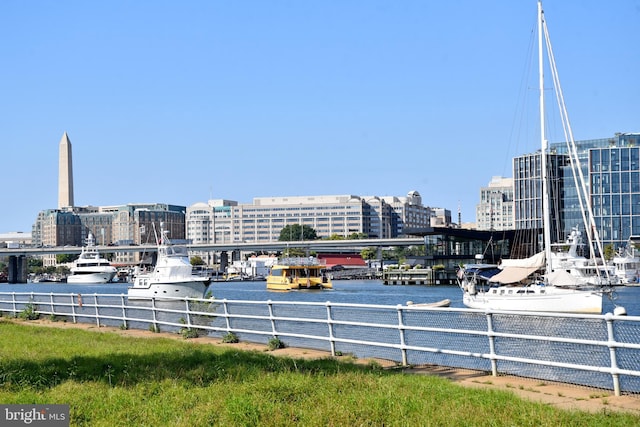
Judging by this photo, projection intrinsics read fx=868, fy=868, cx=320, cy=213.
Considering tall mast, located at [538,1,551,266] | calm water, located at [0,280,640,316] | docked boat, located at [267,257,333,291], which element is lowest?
calm water, located at [0,280,640,316]

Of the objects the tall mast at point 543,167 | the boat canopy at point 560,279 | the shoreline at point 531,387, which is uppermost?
the tall mast at point 543,167

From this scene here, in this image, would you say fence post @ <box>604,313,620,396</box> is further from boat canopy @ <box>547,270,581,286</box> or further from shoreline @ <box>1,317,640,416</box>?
boat canopy @ <box>547,270,581,286</box>

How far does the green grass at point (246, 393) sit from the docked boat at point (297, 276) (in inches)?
3482

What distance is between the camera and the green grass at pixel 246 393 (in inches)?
438

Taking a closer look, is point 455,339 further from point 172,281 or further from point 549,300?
point 172,281

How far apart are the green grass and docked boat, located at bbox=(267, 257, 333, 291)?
88.4 meters

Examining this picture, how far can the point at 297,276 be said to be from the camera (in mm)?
108500

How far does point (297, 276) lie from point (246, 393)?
95.7 m

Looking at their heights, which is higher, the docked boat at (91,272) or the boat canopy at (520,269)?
the boat canopy at (520,269)

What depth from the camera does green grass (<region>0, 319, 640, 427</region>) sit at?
438 inches

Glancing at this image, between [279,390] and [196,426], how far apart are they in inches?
87.4

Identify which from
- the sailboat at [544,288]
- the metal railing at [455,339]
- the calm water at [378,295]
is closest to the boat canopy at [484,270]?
the calm water at [378,295]

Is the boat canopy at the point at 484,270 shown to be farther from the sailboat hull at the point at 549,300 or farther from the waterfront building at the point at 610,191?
the waterfront building at the point at 610,191

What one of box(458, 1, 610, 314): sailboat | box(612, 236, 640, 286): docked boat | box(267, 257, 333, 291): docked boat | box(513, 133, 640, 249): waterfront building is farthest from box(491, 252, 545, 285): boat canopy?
box(513, 133, 640, 249): waterfront building
